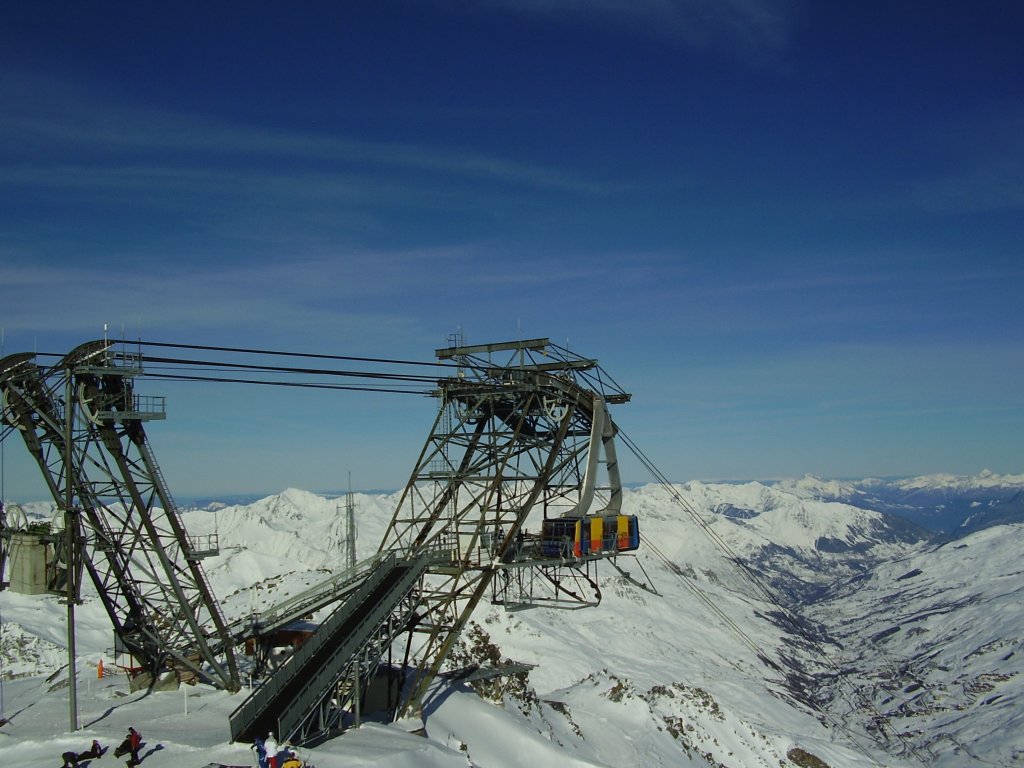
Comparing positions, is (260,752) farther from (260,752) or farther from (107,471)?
(107,471)

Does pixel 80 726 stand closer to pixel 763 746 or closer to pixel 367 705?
pixel 367 705

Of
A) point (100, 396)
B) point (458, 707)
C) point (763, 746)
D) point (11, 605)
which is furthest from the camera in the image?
point (11, 605)

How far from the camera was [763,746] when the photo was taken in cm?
8981

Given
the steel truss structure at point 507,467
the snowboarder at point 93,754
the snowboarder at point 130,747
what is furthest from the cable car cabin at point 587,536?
the snowboarder at point 93,754

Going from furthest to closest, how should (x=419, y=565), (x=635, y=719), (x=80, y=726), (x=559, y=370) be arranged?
1. (x=635, y=719)
2. (x=559, y=370)
3. (x=419, y=565)
4. (x=80, y=726)

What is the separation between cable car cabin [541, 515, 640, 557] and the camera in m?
40.5

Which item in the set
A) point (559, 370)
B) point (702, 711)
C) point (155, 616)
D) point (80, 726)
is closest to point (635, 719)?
point (702, 711)

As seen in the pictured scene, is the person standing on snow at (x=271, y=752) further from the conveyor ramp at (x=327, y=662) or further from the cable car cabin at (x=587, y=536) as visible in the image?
the cable car cabin at (x=587, y=536)

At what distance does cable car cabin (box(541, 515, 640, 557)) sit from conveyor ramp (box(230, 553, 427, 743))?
6402mm

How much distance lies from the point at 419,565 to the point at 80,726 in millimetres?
14188

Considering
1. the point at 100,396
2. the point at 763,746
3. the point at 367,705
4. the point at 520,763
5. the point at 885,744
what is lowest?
the point at 885,744

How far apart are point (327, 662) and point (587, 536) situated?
1467 cm

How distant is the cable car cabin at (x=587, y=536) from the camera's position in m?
40.5

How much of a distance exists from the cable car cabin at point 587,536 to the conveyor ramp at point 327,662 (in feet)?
21.0
